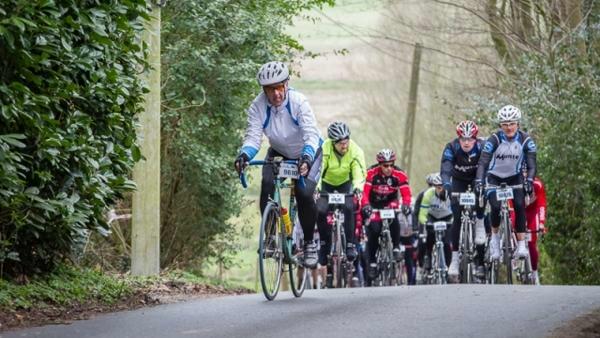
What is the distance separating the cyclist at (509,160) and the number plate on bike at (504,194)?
0.10 metres

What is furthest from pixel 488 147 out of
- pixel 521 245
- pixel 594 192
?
pixel 594 192

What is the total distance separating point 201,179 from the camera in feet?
70.1

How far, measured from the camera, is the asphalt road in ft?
32.8

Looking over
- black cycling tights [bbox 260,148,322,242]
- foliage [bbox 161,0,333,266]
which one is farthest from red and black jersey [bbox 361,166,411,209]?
black cycling tights [bbox 260,148,322,242]

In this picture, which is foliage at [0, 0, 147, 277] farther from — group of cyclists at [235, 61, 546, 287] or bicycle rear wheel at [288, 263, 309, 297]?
bicycle rear wheel at [288, 263, 309, 297]

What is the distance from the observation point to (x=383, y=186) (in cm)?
2145

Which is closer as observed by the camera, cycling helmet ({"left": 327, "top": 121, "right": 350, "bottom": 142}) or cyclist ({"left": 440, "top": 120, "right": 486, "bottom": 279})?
cycling helmet ({"left": 327, "top": 121, "right": 350, "bottom": 142})

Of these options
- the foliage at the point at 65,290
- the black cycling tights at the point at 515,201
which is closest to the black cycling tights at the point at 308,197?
the foliage at the point at 65,290

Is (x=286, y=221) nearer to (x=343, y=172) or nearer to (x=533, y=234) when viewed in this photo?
(x=343, y=172)

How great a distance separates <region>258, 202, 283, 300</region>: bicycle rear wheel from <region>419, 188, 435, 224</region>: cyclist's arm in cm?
1216

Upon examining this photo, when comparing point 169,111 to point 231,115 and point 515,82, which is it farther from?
point 515,82

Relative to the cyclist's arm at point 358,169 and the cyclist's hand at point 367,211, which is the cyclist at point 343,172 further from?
the cyclist's hand at point 367,211

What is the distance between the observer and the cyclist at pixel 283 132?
12.4 m

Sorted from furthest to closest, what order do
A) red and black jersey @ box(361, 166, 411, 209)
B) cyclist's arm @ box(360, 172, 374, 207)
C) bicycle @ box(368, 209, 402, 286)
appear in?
bicycle @ box(368, 209, 402, 286)
red and black jersey @ box(361, 166, 411, 209)
cyclist's arm @ box(360, 172, 374, 207)
